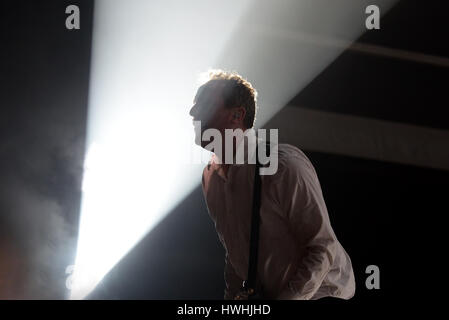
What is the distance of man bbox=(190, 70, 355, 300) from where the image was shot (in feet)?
3.68

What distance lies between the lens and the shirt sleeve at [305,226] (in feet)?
3.59

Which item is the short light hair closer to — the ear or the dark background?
the ear

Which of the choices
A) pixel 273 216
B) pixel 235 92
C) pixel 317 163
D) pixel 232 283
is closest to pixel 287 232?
pixel 273 216

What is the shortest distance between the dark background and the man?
3.19 ft

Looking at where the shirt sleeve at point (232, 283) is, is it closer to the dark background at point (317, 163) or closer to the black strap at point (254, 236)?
the black strap at point (254, 236)

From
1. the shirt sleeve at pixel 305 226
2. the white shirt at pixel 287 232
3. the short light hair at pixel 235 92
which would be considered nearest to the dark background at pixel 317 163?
the short light hair at pixel 235 92

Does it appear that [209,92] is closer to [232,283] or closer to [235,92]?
[235,92]

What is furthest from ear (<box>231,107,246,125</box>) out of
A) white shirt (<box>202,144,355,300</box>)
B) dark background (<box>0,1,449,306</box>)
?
dark background (<box>0,1,449,306</box>)

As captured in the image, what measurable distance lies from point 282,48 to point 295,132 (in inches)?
15.9

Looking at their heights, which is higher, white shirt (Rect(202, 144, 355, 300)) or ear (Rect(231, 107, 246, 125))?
ear (Rect(231, 107, 246, 125))

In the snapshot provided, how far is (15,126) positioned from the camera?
2.31 m

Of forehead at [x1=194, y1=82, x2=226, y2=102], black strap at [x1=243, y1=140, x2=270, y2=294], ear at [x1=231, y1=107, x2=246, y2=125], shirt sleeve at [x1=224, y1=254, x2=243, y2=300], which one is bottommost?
shirt sleeve at [x1=224, y1=254, x2=243, y2=300]

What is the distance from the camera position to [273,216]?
4.03ft

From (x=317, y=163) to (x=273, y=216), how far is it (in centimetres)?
→ 112
